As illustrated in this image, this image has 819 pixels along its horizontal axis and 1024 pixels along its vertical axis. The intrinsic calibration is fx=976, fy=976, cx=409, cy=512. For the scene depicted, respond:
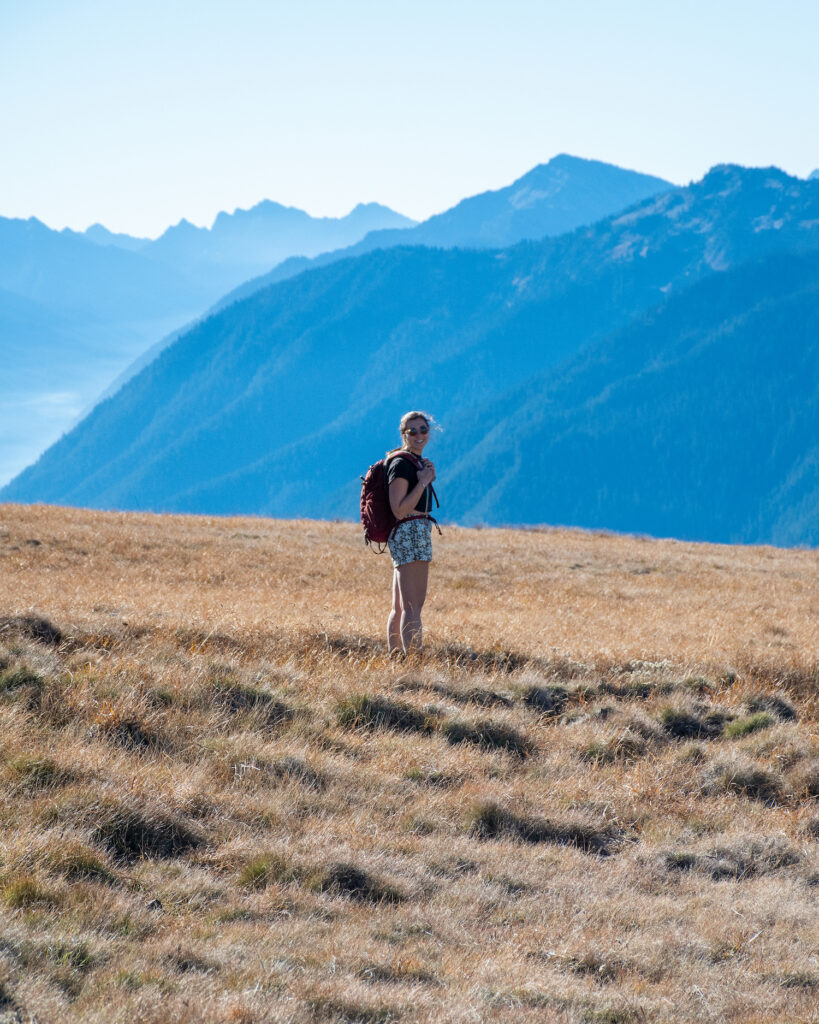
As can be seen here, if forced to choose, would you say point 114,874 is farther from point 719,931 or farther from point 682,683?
point 682,683

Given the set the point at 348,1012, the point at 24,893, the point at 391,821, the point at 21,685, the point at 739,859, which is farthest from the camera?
the point at 21,685

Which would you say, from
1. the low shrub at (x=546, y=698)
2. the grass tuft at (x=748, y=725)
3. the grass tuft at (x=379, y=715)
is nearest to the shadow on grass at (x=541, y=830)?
the grass tuft at (x=379, y=715)

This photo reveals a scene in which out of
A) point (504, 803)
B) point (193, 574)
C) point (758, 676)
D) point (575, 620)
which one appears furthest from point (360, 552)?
point (504, 803)

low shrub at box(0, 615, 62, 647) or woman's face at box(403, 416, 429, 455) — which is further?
low shrub at box(0, 615, 62, 647)

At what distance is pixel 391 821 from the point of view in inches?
241

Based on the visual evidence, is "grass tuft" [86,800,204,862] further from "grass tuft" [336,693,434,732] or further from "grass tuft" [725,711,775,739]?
"grass tuft" [725,711,775,739]

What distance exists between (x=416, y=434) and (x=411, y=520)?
83cm

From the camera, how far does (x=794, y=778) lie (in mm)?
7680

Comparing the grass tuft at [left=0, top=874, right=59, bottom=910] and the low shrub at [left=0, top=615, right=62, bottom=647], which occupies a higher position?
the low shrub at [left=0, top=615, right=62, bottom=647]

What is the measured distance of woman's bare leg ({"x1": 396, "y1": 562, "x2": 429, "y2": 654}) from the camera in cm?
918

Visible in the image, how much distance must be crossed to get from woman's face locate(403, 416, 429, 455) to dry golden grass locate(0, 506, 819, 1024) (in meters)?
2.12

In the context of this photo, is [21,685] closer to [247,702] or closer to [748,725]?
[247,702]

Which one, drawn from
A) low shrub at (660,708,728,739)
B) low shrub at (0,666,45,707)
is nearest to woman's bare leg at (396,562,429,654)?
low shrub at (660,708,728,739)

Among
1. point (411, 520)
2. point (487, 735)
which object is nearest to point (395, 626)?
point (411, 520)
